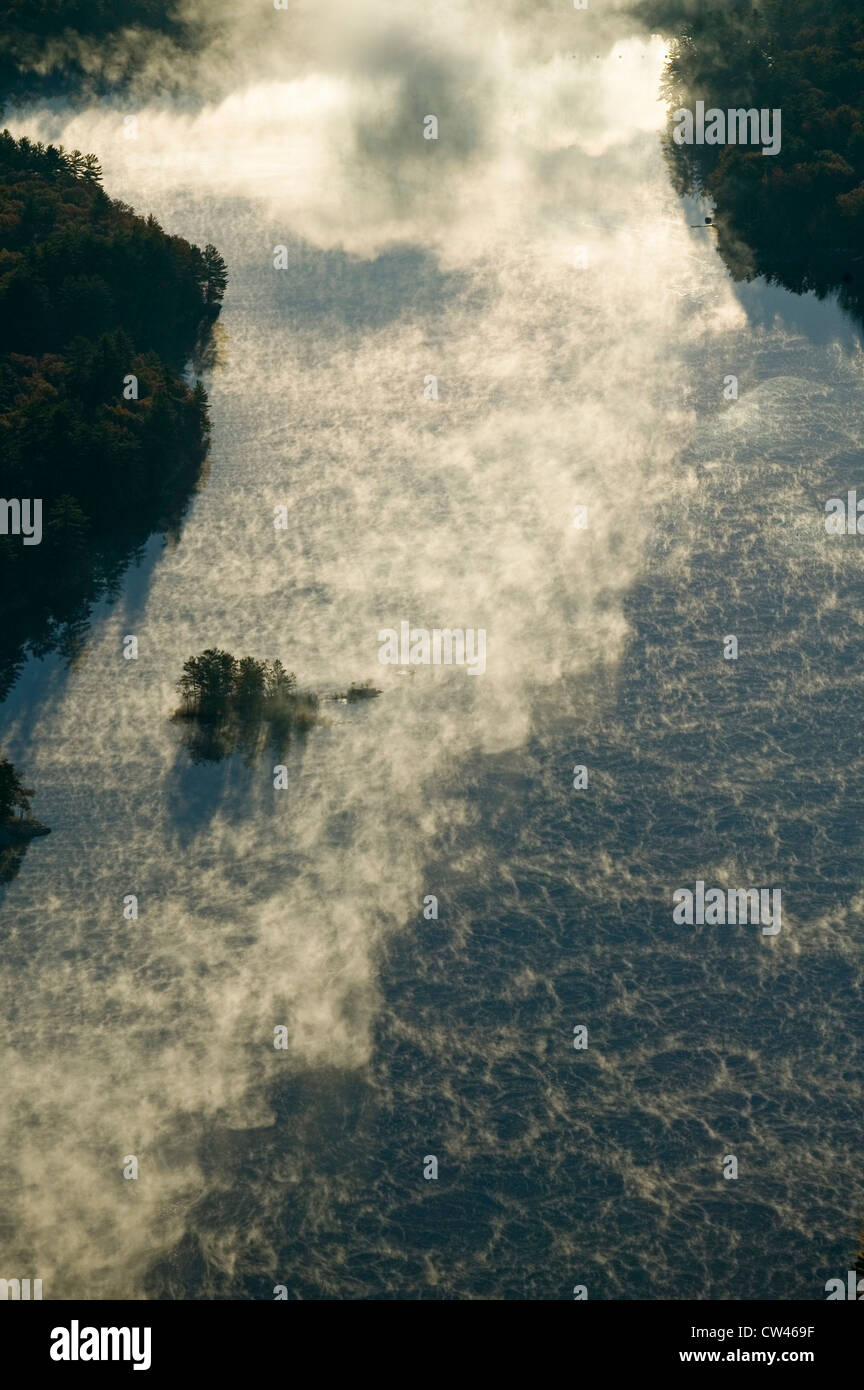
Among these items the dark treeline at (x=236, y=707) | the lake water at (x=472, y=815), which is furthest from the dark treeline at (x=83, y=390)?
the dark treeline at (x=236, y=707)

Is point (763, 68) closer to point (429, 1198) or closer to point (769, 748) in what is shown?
point (769, 748)

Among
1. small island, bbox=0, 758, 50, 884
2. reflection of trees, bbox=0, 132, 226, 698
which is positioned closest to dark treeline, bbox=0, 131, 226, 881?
reflection of trees, bbox=0, 132, 226, 698

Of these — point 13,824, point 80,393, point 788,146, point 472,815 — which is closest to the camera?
point 472,815

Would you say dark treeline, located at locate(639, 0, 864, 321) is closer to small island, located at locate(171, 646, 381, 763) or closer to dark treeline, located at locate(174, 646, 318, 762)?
small island, located at locate(171, 646, 381, 763)

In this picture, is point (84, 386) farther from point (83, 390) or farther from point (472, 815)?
point (472, 815)

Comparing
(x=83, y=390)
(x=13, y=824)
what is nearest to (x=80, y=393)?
(x=83, y=390)

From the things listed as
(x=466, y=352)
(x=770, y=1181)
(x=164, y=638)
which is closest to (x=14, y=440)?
(x=164, y=638)

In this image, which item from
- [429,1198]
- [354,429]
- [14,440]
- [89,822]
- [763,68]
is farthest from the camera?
[763,68]
